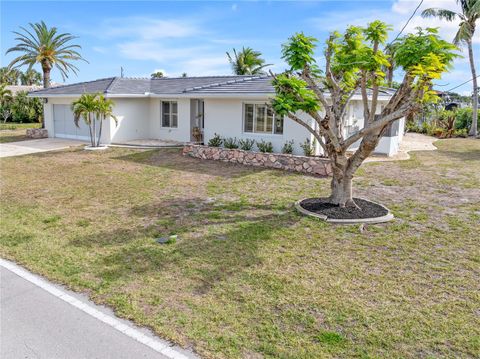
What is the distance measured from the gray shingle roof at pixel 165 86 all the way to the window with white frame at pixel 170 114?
2.50 feet

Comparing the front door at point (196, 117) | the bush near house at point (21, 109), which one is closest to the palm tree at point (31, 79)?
the bush near house at point (21, 109)

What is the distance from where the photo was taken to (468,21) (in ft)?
84.7

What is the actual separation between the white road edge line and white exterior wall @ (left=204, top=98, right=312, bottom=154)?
1174 cm

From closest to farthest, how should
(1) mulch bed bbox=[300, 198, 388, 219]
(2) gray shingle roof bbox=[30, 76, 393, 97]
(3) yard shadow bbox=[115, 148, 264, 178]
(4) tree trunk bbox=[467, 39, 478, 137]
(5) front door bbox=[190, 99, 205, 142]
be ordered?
(1) mulch bed bbox=[300, 198, 388, 219] < (3) yard shadow bbox=[115, 148, 264, 178] < (2) gray shingle roof bbox=[30, 76, 393, 97] < (5) front door bbox=[190, 99, 205, 142] < (4) tree trunk bbox=[467, 39, 478, 137]

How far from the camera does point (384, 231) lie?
7.81 meters

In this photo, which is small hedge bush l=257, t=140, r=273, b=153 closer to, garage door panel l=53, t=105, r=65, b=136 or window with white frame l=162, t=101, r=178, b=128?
window with white frame l=162, t=101, r=178, b=128

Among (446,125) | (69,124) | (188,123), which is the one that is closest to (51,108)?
(69,124)

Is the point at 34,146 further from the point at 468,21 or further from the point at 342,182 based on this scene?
the point at 468,21

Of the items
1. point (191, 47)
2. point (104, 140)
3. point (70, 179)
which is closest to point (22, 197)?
point (70, 179)

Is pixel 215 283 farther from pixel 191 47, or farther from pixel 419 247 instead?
pixel 191 47

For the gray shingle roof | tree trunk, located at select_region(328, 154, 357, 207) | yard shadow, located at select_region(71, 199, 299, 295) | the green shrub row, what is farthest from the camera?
the gray shingle roof

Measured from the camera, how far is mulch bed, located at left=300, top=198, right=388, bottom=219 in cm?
859

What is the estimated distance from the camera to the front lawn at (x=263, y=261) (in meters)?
A: 4.49

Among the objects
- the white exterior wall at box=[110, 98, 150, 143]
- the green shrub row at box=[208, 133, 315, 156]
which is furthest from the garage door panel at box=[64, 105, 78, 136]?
the green shrub row at box=[208, 133, 315, 156]
